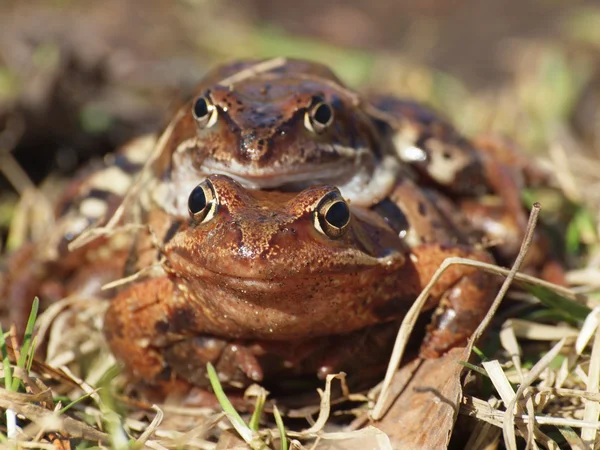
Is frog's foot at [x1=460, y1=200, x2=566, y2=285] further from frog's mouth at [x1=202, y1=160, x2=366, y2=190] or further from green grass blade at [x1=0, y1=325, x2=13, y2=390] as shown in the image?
green grass blade at [x1=0, y1=325, x2=13, y2=390]

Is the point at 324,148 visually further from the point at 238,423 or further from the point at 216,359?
the point at 238,423

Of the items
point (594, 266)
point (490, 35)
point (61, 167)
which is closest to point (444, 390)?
point (594, 266)

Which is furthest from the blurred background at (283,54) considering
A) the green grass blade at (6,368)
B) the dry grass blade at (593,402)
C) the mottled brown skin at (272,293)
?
the dry grass blade at (593,402)

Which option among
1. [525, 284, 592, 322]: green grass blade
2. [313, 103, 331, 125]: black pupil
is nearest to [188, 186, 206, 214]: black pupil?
[313, 103, 331, 125]: black pupil

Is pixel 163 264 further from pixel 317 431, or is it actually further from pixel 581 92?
pixel 581 92

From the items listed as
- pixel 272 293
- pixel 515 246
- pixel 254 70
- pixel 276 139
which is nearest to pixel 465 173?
pixel 515 246
